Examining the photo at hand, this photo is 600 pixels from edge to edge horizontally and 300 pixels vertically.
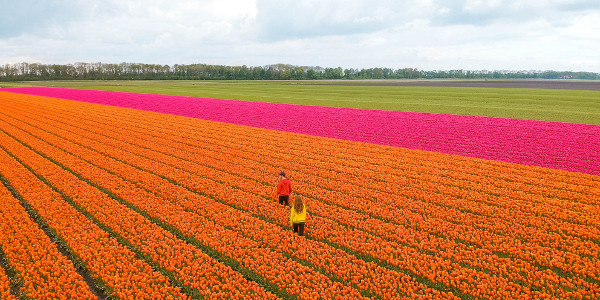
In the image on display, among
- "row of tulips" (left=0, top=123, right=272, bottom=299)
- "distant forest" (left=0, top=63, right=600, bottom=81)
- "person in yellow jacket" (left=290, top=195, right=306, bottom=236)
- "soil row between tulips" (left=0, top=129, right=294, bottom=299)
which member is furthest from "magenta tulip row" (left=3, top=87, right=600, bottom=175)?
"distant forest" (left=0, top=63, right=600, bottom=81)

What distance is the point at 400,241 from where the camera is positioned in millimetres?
11445

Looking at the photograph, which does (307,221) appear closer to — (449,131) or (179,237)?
(179,237)

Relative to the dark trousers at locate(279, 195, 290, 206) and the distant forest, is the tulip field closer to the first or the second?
the dark trousers at locate(279, 195, 290, 206)

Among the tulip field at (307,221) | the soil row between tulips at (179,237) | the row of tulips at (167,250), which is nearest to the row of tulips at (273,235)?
the tulip field at (307,221)

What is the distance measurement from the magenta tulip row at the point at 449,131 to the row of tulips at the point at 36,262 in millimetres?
19576

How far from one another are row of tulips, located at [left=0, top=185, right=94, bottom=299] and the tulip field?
0.17ft

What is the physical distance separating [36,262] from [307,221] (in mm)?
7681

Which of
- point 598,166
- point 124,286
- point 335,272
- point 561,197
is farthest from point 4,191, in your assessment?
point 598,166

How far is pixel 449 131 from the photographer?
29562 millimetres

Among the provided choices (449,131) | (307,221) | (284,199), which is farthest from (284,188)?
(449,131)

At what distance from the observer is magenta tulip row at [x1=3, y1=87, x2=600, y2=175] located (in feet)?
72.8

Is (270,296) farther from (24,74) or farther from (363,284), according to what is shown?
(24,74)

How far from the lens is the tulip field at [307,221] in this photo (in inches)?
373

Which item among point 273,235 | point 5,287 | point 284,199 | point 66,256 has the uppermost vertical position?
point 284,199
